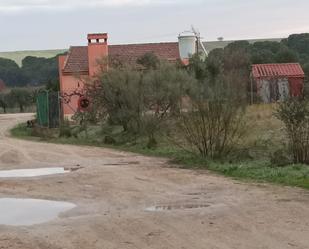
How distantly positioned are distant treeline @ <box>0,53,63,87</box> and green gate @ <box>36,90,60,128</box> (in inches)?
2433

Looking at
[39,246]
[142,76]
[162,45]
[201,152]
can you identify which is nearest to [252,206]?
[39,246]

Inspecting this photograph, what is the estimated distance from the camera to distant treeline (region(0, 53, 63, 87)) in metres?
103

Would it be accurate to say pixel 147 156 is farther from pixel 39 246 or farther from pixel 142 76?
pixel 39 246

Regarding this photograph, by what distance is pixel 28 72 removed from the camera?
106m

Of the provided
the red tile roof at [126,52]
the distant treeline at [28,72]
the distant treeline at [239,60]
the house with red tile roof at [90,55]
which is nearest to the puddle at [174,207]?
the house with red tile roof at [90,55]

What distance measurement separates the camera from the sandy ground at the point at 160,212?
8.06 m

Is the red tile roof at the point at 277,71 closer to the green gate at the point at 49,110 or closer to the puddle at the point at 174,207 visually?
the green gate at the point at 49,110

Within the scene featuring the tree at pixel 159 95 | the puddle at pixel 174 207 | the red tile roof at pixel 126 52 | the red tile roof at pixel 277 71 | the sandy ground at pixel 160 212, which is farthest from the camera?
Result: the red tile roof at pixel 126 52

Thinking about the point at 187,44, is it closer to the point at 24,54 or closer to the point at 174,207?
the point at 174,207

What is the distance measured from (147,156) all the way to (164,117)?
14.0 ft

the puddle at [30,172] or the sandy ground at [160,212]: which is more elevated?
the sandy ground at [160,212]

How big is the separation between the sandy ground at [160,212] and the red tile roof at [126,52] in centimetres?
3373

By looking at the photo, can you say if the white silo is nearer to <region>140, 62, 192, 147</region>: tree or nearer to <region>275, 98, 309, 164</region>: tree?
<region>140, 62, 192, 147</region>: tree

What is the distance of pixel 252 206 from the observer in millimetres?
10289
